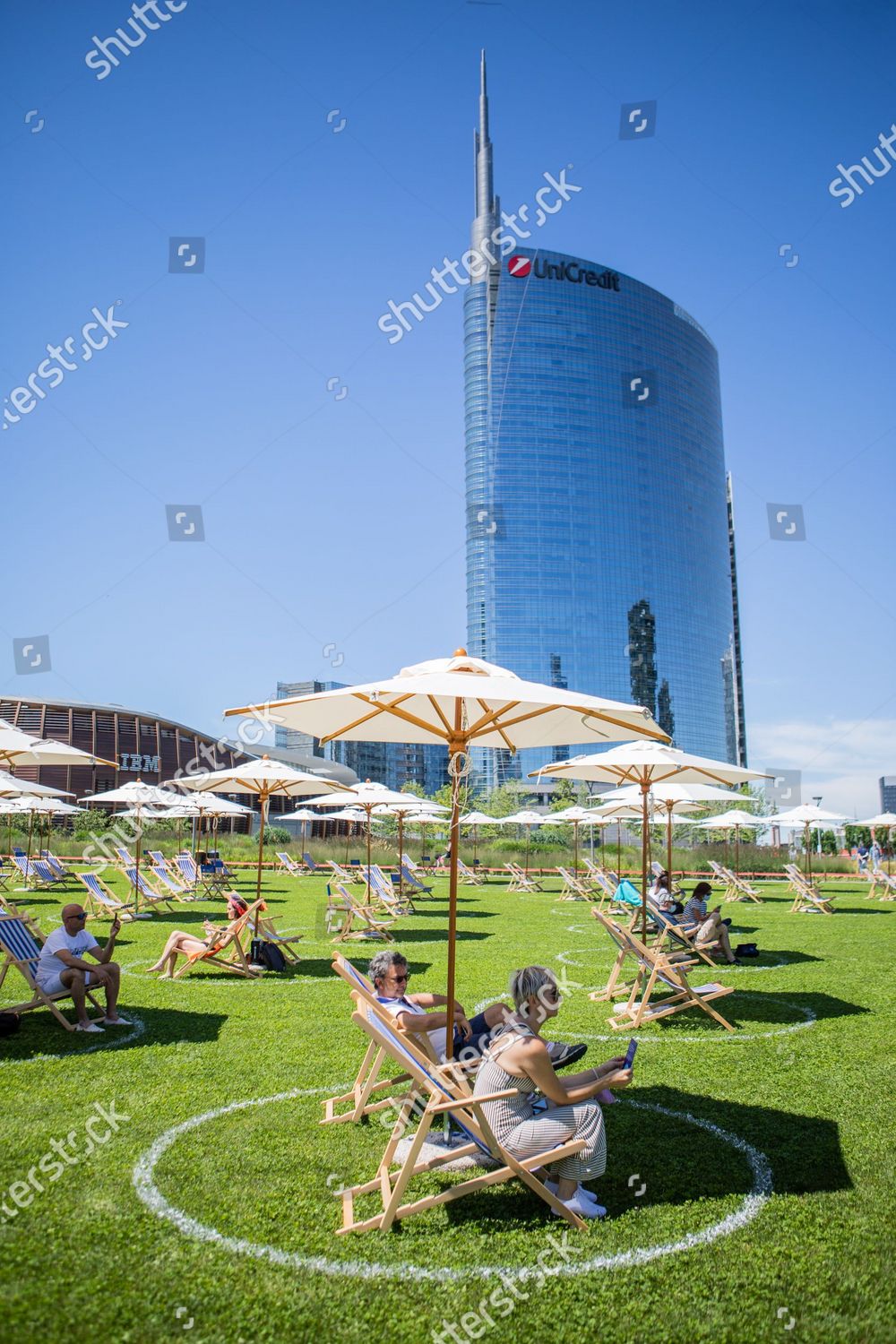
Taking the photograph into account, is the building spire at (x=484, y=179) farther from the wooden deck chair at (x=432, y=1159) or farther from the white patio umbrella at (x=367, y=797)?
the wooden deck chair at (x=432, y=1159)

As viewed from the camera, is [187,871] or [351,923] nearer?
[351,923]

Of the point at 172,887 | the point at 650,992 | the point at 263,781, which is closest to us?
the point at 650,992

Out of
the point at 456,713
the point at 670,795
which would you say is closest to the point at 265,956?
the point at 456,713

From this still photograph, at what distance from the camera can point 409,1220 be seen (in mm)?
3584

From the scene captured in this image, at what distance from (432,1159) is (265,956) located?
20.7ft

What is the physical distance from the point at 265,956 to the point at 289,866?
696 inches

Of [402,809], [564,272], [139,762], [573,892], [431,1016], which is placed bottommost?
[573,892]

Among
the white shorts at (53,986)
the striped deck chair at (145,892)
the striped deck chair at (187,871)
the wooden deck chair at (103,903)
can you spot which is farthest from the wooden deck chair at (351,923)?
the white shorts at (53,986)

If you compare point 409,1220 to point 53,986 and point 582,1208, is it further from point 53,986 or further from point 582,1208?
point 53,986

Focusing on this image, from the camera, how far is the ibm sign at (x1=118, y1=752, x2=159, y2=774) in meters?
54.8

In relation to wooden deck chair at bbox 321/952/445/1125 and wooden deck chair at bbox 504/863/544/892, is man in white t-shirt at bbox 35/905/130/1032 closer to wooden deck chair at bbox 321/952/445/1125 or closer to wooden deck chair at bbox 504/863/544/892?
wooden deck chair at bbox 321/952/445/1125

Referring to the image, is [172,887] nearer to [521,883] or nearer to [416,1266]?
[521,883]

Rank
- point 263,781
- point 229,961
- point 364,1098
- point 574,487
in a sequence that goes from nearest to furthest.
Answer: point 364,1098 → point 229,961 → point 263,781 → point 574,487

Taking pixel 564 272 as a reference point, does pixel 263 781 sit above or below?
below
